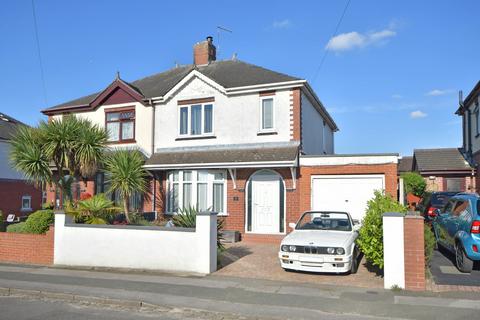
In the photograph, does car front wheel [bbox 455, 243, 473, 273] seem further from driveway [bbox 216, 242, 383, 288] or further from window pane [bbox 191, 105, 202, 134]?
window pane [bbox 191, 105, 202, 134]

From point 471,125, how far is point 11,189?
2879 cm

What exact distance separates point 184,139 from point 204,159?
184 centimetres

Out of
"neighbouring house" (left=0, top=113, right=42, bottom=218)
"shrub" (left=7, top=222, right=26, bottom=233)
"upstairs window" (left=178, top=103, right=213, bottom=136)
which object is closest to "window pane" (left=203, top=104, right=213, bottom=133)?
"upstairs window" (left=178, top=103, right=213, bottom=136)

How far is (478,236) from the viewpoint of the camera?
891cm

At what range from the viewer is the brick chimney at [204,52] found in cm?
2050

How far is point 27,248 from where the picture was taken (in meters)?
12.1

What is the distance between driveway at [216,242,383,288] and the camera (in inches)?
357

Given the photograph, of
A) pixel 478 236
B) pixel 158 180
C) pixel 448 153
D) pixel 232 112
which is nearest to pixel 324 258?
pixel 478 236

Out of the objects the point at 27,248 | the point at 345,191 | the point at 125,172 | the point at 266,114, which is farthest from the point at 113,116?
the point at 345,191

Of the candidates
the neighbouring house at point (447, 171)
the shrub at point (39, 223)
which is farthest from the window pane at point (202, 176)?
the neighbouring house at point (447, 171)

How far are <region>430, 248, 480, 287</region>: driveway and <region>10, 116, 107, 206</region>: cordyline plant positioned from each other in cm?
1096

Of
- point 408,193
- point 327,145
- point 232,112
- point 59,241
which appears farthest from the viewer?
point 408,193

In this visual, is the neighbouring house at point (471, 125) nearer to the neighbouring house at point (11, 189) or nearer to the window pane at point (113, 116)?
the window pane at point (113, 116)

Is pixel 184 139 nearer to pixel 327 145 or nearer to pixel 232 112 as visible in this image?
pixel 232 112
